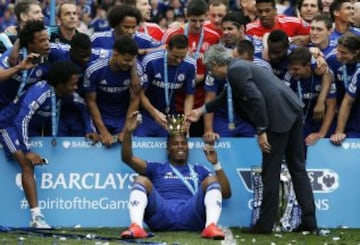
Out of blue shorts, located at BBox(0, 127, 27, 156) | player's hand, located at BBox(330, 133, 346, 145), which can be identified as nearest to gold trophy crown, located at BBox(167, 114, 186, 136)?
blue shorts, located at BBox(0, 127, 27, 156)

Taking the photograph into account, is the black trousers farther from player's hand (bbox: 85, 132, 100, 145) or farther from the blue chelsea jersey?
player's hand (bbox: 85, 132, 100, 145)

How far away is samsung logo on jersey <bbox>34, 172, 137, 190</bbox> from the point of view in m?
13.2

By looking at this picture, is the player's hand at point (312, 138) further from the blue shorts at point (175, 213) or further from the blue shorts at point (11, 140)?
the blue shorts at point (11, 140)

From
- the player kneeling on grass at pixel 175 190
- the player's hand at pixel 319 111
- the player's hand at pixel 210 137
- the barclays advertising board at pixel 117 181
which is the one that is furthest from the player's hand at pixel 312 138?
the player kneeling on grass at pixel 175 190

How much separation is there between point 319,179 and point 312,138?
18.1 inches

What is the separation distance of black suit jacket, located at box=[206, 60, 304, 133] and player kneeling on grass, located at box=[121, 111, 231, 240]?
0.74 metres

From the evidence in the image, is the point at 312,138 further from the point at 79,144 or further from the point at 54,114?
the point at 54,114

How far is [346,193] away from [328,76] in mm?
Answer: 1294

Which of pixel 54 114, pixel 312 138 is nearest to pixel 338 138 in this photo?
pixel 312 138

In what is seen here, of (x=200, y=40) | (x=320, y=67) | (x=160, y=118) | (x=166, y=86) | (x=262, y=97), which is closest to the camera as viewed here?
(x=262, y=97)

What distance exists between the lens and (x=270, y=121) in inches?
493

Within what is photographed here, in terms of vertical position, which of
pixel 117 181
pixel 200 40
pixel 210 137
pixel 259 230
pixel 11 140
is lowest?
pixel 259 230

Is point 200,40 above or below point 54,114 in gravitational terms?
above

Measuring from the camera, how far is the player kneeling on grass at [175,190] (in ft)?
40.6
